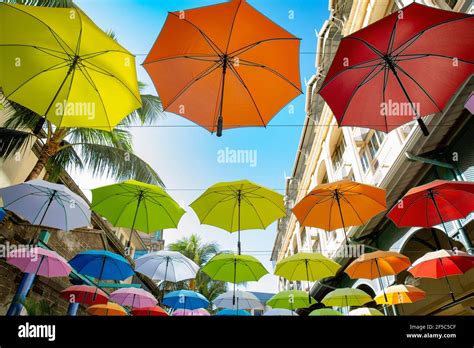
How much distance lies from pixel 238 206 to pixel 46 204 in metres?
4.84

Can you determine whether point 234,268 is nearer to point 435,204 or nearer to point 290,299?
point 290,299

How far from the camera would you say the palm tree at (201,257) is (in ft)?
83.0

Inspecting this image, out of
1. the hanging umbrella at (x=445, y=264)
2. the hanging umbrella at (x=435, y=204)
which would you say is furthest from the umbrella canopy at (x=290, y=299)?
the hanging umbrella at (x=435, y=204)

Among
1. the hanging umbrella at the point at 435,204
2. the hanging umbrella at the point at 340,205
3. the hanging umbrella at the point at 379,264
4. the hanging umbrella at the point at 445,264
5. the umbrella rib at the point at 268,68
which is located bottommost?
the hanging umbrella at the point at 445,264

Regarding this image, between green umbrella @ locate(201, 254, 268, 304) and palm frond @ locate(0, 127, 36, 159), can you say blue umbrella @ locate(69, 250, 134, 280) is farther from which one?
palm frond @ locate(0, 127, 36, 159)

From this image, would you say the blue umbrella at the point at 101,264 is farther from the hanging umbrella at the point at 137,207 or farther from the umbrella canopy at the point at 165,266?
the hanging umbrella at the point at 137,207

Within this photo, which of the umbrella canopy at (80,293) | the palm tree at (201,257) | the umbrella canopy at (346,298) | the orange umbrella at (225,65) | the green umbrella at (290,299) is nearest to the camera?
the orange umbrella at (225,65)

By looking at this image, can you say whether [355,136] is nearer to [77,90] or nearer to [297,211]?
[297,211]

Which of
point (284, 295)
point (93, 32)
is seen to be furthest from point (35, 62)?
point (284, 295)

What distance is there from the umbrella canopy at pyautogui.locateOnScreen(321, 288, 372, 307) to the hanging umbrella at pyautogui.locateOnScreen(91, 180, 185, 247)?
6184 mm

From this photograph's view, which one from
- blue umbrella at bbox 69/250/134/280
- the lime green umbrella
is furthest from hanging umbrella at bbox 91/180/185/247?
blue umbrella at bbox 69/250/134/280

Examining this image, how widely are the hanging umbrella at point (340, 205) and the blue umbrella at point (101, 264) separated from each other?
18.5ft

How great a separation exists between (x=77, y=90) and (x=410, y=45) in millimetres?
→ 5550

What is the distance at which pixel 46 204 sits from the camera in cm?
734
